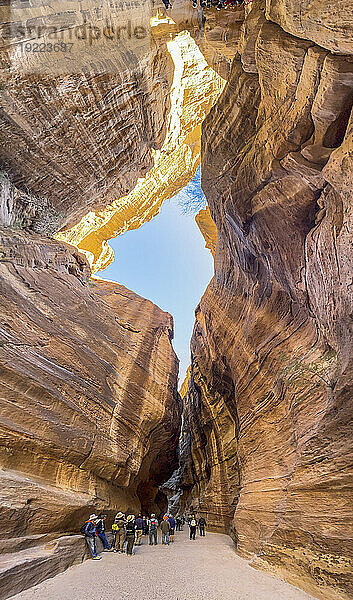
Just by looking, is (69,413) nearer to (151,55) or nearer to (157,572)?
(157,572)

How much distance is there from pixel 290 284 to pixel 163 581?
7378 millimetres

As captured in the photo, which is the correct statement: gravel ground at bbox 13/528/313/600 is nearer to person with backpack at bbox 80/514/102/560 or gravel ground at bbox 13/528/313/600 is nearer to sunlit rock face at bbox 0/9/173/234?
person with backpack at bbox 80/514/102/560

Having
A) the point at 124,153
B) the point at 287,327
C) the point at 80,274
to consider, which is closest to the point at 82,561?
the point at 287,327

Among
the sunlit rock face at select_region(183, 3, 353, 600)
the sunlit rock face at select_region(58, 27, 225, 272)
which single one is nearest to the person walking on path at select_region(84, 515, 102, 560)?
the sunlit rock face at select_region(183, 3, 353, 600)

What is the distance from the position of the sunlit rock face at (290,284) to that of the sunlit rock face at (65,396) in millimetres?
3810

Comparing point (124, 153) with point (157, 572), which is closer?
point (157, 572)

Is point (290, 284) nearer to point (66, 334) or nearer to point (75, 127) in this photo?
point (66, 334)

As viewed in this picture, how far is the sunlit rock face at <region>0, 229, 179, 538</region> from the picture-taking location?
7000 millimetres

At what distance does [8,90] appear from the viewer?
30.4 ft

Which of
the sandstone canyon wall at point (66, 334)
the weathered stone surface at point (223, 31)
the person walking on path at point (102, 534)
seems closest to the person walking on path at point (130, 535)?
the person walking on path at point (102, 534)

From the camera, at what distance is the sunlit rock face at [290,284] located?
580 centimetres

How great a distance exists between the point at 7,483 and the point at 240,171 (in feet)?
32.1

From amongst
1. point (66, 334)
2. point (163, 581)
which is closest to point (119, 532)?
point (163, 581)

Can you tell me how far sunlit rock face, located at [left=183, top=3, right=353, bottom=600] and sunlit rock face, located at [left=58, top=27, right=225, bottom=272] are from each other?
3.39 metres
